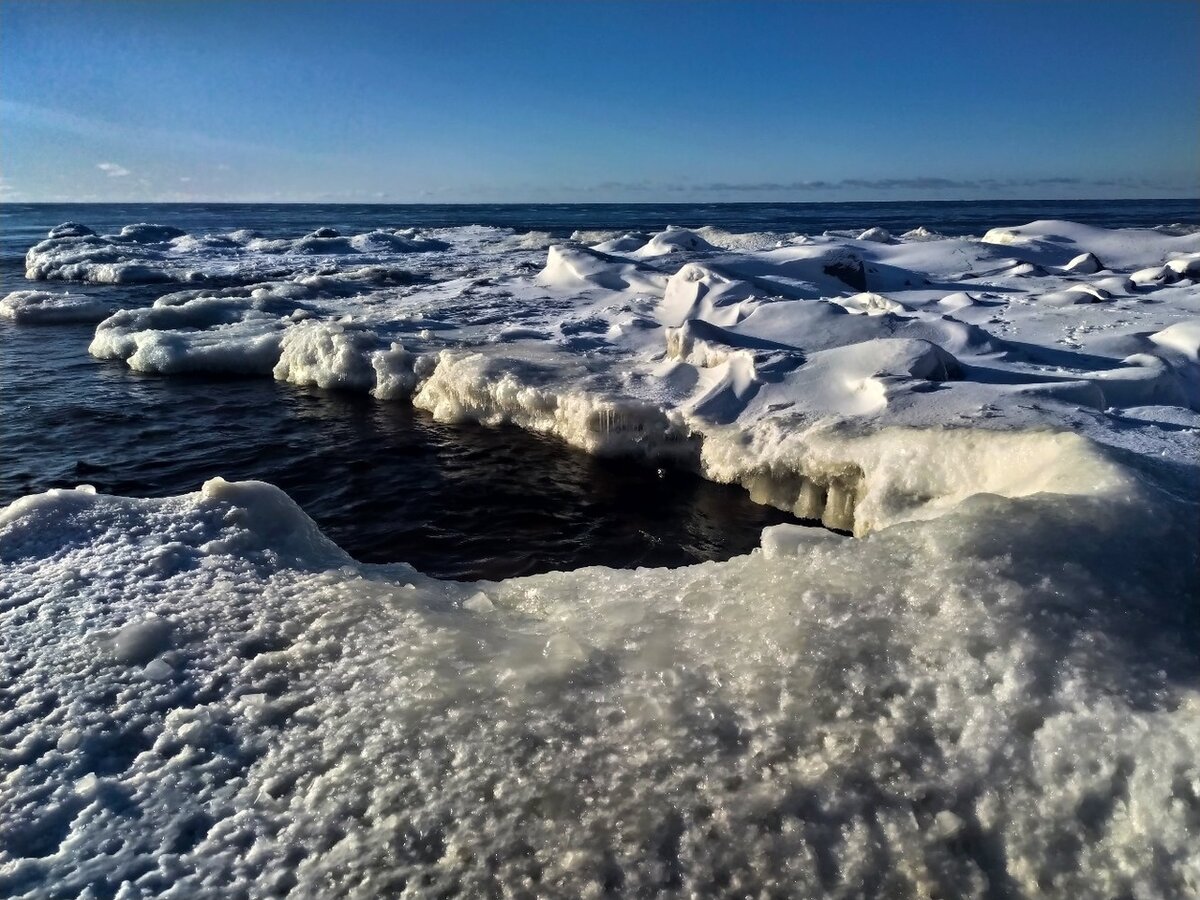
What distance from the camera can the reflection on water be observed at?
6789mm

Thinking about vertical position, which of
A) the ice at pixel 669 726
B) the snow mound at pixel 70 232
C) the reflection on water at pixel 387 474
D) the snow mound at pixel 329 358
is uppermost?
the snow mound at pixel 70 232

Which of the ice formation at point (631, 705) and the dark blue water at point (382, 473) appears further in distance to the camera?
the dark blue water at point (382, 473)

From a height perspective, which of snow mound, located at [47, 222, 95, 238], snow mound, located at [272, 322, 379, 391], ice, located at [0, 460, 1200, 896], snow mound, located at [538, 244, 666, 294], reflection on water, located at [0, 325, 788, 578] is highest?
snow mound, located at [47, 222, 95, 238]

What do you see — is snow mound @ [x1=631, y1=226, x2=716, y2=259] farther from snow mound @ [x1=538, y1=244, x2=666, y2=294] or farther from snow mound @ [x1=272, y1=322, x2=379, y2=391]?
snow mound @ [x1=272, y1=322, x2=379, y2=391]

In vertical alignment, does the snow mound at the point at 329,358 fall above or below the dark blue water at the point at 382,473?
above

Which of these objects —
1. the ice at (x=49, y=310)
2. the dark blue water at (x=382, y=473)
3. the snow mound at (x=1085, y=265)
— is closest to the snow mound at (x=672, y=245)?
the snow mound at (x=1085, y=265)

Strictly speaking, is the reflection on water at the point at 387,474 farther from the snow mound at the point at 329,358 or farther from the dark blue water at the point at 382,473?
the snow mound at the point at 329,358

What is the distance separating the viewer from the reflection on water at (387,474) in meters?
6.79

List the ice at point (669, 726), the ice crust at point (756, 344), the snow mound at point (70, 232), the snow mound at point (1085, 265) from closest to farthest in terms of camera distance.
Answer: the ice at point (669, 726)
the ice crust at point (756, 344)
the snow mound at point (1085, 265)
the snow mound at point (70, 232)

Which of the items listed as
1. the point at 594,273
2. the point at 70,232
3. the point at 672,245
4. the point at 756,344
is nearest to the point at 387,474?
the point at 756,344

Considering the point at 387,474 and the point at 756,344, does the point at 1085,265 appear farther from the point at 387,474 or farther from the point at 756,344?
the point at 387,474

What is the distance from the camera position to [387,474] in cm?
834

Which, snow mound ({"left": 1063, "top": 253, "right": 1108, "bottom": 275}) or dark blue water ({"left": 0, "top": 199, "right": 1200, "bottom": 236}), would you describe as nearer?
snow mound ({"left": 1063, "top": 253, "right": 1108, "bottom": 275})

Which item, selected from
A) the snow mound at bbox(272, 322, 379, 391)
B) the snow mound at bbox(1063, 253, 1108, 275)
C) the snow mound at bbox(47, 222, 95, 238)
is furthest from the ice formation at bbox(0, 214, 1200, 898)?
the snow mound at bbox(47, 222, 95, 238)
